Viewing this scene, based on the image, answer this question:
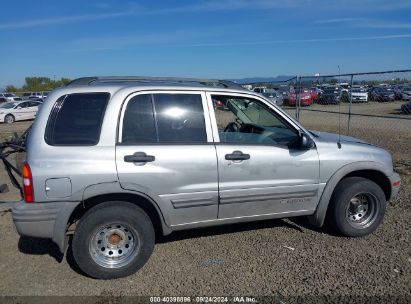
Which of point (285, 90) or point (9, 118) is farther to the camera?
point (9, 118)

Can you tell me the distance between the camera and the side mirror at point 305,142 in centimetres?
411

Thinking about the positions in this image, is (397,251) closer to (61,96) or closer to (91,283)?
(91,283)

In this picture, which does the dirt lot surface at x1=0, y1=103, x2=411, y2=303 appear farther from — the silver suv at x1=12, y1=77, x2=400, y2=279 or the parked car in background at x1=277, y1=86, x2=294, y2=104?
the parked car in background at x1=277, y1=86, x2=294, y2=104

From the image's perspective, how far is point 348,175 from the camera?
4.61 metres

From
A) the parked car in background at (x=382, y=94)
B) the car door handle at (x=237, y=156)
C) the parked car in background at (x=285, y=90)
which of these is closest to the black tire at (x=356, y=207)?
the car door handle at (x=237, y=156)

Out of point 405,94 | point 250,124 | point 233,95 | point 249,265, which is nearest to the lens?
point 249,265

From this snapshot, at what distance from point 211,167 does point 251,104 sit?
105 centimetres

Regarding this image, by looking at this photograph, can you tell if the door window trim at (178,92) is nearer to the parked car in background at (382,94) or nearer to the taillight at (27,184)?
the taillight at (27,184)

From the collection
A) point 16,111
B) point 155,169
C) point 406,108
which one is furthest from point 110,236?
point 16,111

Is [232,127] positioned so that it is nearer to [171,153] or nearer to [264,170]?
[264,170]

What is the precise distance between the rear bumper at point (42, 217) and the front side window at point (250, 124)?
1.69m

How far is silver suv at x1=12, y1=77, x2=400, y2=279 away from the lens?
351cm

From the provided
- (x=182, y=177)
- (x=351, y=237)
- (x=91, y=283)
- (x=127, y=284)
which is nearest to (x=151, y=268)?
(x=127, y=284)

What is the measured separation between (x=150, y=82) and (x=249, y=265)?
213 centimetres
